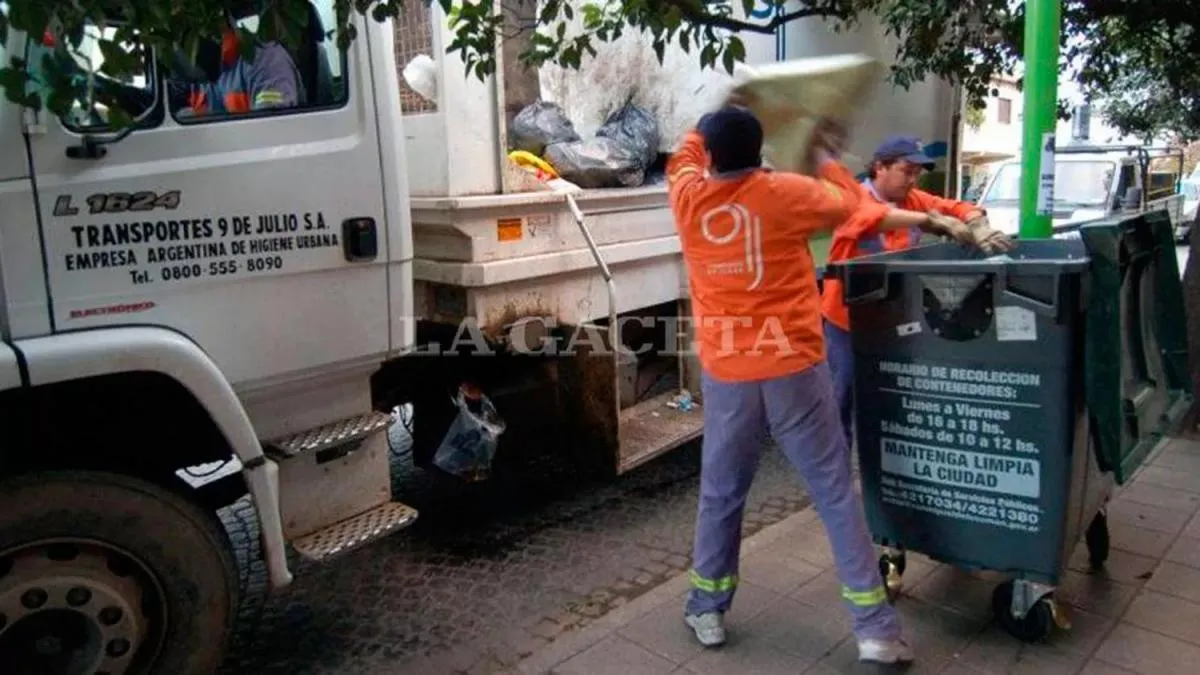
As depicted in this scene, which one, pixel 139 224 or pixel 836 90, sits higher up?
pixel 836 90

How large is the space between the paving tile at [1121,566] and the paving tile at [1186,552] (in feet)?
0.29

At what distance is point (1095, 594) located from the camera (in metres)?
3.25

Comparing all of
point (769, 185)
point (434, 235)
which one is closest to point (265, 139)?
point (434, 235)

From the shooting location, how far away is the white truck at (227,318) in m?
2.40

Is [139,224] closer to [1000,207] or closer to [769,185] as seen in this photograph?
[769,185]

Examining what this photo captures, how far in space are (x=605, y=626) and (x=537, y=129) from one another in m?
2.44

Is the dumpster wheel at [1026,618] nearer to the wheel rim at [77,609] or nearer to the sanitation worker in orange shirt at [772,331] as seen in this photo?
the sanitation worker in orange shirt at [772,331]

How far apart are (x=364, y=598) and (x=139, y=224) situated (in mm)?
1776

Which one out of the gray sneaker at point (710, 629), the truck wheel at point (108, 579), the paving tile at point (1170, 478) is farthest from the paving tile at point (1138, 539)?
the truck wheel at point (108, 579)

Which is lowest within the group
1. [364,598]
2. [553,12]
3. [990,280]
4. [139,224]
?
[364,598]

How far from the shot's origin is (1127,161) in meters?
12.0

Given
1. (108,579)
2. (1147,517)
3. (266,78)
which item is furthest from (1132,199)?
(108,579)

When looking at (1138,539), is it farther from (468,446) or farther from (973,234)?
(468,446)

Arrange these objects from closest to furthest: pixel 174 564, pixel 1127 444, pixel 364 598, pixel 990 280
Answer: pixel 174 564 → pixel 990 280 → pixel 1127 444 → pixel 364 598
